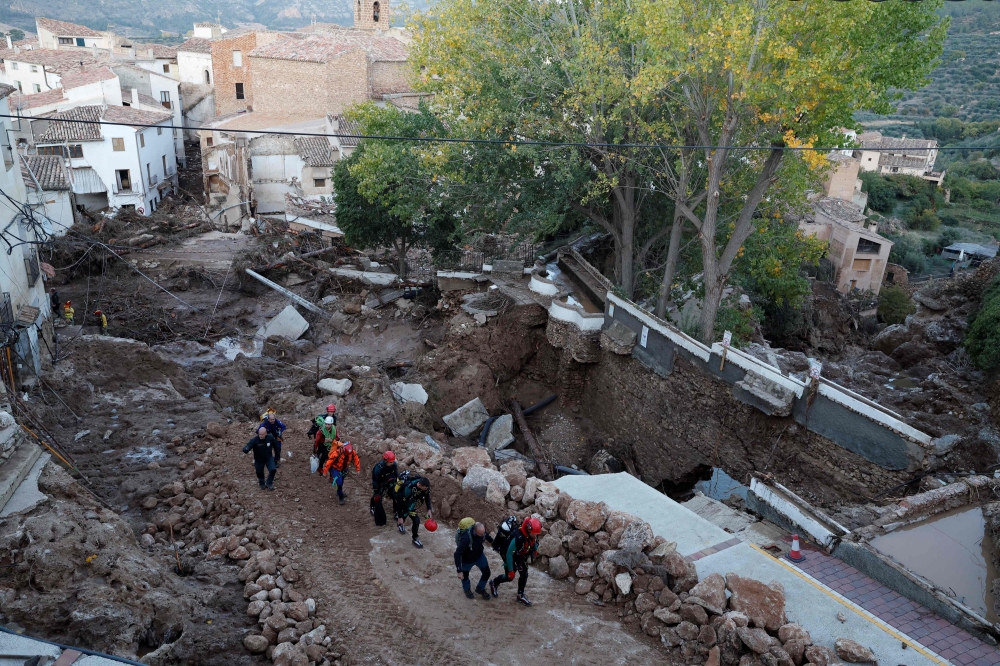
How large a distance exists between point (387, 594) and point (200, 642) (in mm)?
2186

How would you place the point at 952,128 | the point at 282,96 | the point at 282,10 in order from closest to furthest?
1. the point at 282,96
2. the point at 952,128
3. the point at 282,10

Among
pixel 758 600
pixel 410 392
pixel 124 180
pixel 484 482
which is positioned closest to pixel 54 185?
pixel 124 180

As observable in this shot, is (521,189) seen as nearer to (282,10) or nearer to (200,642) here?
(200,642)

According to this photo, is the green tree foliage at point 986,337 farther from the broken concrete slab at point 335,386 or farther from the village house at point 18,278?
the village house at point 18,278

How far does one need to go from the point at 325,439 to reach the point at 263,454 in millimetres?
979

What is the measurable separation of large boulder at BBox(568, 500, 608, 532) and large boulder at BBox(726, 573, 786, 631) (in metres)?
1.82

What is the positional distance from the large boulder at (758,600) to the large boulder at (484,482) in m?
3.54

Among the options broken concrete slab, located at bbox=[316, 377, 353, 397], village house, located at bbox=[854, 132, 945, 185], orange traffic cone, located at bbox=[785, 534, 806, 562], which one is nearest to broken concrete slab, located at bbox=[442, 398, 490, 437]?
broken concrete slab, located at bbox=[316, 377, 353, 397]

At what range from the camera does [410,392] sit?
1831 centimetres

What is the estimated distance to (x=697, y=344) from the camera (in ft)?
50.2

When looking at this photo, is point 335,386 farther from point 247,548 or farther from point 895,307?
point 895,307

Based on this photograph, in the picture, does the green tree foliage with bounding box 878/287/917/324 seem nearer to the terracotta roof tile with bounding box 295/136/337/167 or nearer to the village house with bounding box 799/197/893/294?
the village house with bounding box 799/197/893/294

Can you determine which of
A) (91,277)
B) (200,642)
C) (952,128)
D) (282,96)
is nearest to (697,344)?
(200,642)

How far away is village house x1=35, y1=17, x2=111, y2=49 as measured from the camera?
60656 mm
